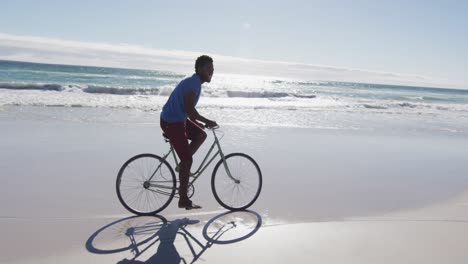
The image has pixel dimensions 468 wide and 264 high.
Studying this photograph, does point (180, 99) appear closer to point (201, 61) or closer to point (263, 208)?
point (201, 61)

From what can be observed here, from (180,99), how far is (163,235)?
148cm

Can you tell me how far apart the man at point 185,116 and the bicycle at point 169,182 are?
16 cm

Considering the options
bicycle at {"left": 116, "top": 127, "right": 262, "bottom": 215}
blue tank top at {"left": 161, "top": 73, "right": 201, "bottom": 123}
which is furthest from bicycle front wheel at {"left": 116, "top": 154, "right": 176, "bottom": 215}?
blue tank top at {"left": 161, "top": 73, "right": 201, "bottom": 123}

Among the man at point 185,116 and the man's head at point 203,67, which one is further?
the man's head at point 203,67

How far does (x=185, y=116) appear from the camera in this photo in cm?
469

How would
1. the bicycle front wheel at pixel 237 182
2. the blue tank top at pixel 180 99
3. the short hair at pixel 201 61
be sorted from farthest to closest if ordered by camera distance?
the bicycle front wheel at pixel 237 182 → the short hair at pixel 201 61 → the blue tank top at pixel 180 99

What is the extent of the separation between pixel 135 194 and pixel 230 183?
1300mm

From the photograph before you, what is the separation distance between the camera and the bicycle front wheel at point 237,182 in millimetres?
5188

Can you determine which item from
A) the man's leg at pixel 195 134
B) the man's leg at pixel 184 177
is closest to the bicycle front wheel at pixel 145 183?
the man's leg at pixel 184 177

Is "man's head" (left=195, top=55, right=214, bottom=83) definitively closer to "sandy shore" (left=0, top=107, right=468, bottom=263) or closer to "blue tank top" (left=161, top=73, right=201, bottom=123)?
"blue tank top" (left=161, top=73, right=201, bottom=123)

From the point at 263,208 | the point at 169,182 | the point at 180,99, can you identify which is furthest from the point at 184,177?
the point at 263,208

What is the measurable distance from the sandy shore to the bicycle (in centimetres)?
18

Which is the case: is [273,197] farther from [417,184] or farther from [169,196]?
[417,184]

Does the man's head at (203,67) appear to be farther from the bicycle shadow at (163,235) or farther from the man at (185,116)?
the bicycle shadow at (163,235)
